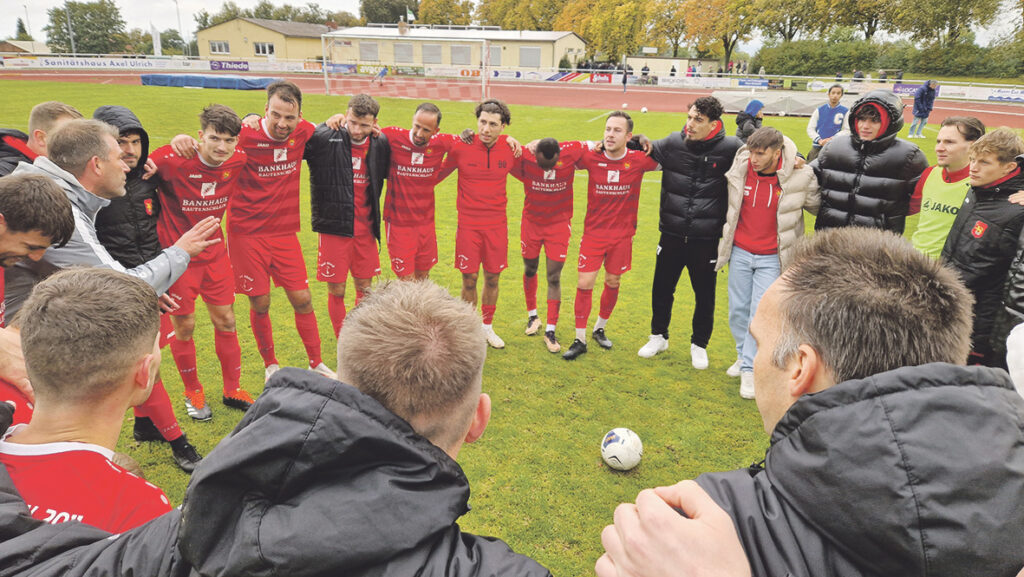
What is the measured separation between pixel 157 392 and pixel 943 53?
174ft

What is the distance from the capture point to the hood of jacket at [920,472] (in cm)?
88

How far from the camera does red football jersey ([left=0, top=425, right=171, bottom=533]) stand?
160 centimetres

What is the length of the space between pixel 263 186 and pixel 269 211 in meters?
0.24

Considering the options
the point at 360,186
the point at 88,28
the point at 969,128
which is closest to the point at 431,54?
the point at 360,186

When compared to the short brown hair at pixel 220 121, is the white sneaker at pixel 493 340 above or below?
below

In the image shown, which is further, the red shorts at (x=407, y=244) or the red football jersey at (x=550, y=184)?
the red shorts at (x=407, y=244)

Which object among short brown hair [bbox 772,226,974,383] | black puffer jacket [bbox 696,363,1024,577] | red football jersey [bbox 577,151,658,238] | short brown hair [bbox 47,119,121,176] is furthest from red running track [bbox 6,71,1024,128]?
black puffer jacket [bbox 696,363,1024,577]

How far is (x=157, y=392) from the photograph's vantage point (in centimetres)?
388

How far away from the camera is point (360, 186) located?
5598 millimetres

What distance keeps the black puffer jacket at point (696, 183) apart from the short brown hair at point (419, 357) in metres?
4.56

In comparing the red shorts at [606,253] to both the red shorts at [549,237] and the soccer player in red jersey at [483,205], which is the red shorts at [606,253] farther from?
the soccer player in red jersey at [483,205]

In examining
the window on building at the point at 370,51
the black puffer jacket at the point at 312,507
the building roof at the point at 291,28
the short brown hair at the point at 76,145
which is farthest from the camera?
the building roof at the point at 291,28

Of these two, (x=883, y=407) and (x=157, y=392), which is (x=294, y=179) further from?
(x=883, y=407)

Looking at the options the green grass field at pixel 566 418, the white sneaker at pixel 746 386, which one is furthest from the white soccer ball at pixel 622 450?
the white sneaker at pixel 746 386
